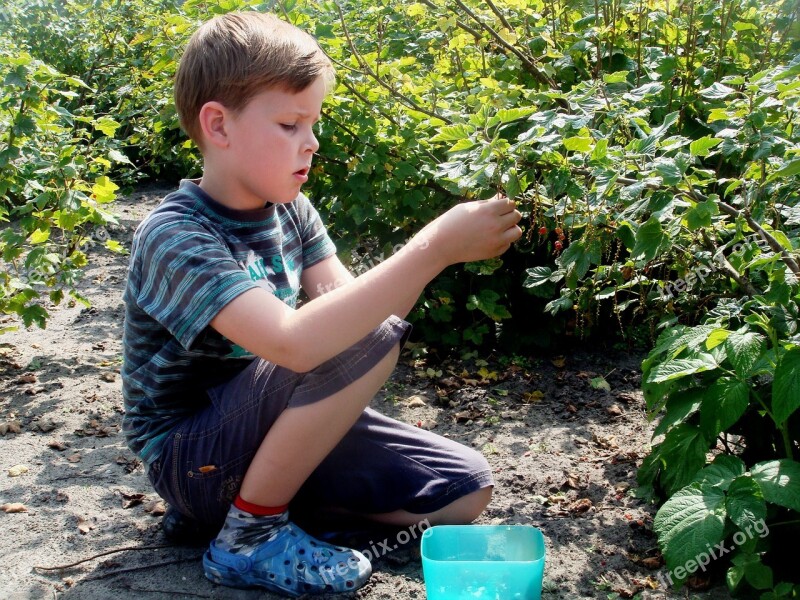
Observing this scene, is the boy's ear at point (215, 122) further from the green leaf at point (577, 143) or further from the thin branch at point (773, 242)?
the thin branch at point (773, 242)

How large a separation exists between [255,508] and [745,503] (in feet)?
3.52

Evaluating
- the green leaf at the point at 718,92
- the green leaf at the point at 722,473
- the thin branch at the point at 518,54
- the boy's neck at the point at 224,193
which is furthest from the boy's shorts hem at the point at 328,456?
the thin branch at the point at 518,54

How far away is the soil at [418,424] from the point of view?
211 cm

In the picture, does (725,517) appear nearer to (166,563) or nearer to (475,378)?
(166,563)

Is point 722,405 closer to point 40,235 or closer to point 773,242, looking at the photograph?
point 773,242

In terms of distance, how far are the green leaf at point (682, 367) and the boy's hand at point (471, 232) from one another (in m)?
0.46

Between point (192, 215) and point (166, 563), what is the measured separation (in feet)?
2.84

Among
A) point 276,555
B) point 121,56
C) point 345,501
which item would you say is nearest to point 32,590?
point 276,555

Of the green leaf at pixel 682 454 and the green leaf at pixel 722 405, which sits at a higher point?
the green leaf at pixel 722 405

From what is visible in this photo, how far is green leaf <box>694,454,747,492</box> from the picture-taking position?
1.85m

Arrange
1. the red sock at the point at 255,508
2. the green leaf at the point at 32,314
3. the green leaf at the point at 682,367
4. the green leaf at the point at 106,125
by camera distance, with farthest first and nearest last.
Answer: the green leaf at the point at 32,314 < the green leaf at the point at 106,125 < the red sock at the point at 255,508 < the green leaf at the point at 682,367

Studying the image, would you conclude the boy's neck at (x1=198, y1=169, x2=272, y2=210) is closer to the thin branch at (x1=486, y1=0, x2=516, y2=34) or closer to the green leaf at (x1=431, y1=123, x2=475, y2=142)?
the green leaf at (x1=431, y1=123, x2=475, y2=142)

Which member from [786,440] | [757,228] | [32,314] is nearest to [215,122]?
[757,228]

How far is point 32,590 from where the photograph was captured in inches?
81.7
